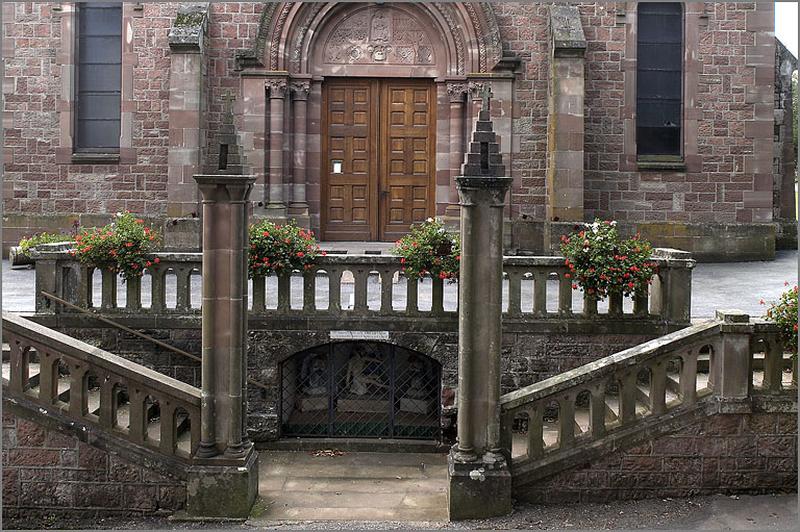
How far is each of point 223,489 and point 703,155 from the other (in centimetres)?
1308

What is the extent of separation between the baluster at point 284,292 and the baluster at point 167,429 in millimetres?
2535

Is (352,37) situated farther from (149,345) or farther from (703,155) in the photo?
(149,345)

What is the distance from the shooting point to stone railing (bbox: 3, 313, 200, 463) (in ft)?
29.0

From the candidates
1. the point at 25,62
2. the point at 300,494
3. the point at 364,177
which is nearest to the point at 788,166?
the point at 364,177

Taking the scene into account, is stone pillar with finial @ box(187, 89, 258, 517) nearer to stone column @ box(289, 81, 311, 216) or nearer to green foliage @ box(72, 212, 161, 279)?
green foliage @ box(72, 212, 161, 279)

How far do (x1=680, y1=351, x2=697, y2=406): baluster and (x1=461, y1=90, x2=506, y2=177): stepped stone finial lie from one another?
272cm

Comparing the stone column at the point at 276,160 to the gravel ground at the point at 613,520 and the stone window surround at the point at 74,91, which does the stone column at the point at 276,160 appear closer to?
the stone window surround at the point at 74,91

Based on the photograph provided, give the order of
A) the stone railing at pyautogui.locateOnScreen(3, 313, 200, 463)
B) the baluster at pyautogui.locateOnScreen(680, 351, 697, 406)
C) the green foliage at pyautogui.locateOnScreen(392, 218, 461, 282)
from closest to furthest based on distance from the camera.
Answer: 1. the stone railing at pyautogui.locateOnScreen(3, 313, 200, 463)
2. the baluster at pyautogui.locateOnScreen(680, 351, 697, 406)
3. the green foliage at pyautogui.locateOnScreen(392, 218, 461, 282)

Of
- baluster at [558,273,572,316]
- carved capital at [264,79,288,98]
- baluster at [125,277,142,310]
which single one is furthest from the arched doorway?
baluster at [558,273,572,316]

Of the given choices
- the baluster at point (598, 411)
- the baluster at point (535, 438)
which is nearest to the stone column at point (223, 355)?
the baluster at point (535, 438)

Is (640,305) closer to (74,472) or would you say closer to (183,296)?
(183,296)

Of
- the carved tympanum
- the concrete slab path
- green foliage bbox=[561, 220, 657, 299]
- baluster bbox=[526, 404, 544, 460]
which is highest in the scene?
the carved tympanum

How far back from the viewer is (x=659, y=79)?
18.2 metres

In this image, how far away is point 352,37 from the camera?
1800 centimetres
